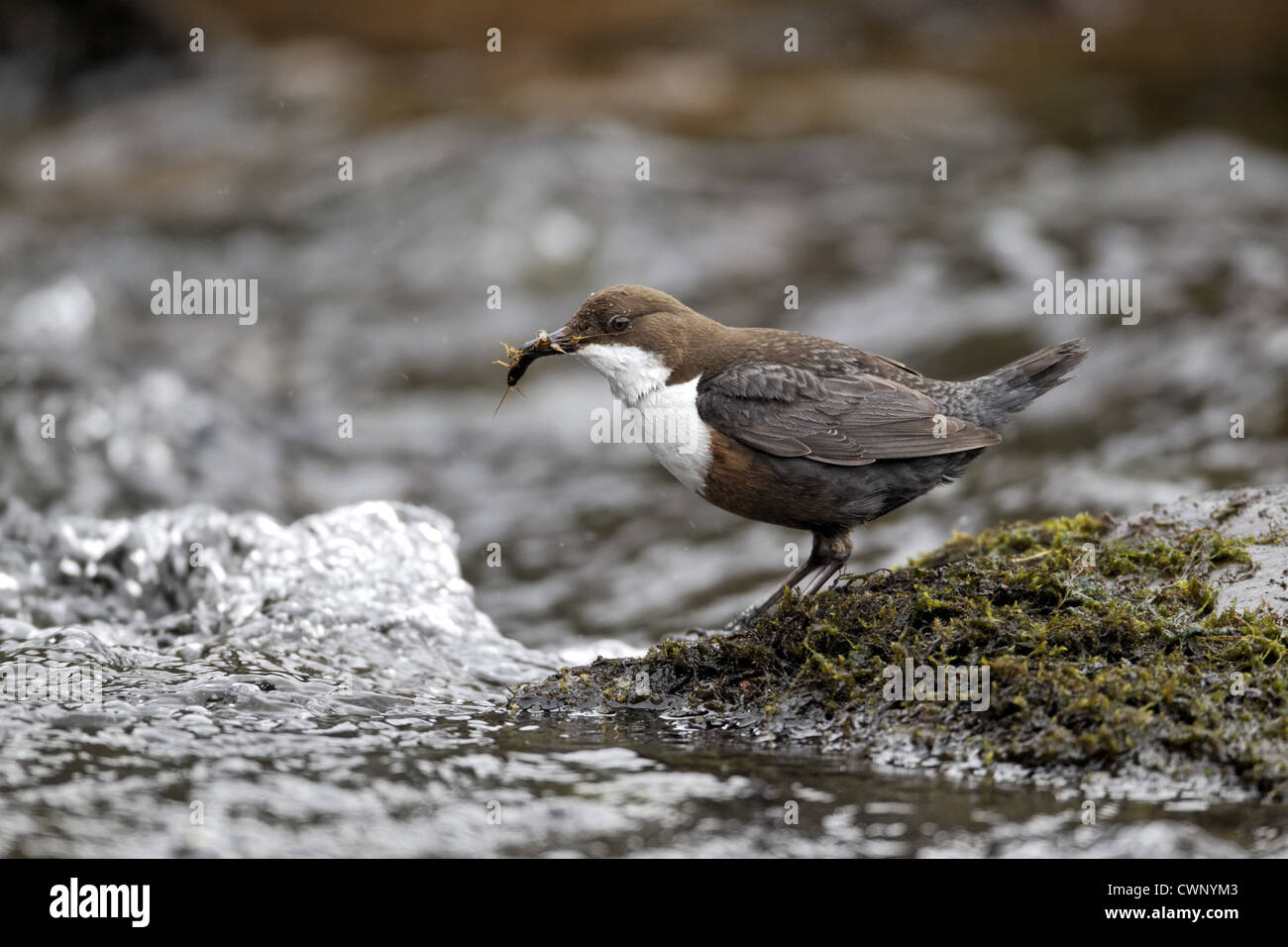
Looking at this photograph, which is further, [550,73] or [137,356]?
[550,73]

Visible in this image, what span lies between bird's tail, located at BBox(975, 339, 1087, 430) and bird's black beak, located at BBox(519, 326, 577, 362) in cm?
172

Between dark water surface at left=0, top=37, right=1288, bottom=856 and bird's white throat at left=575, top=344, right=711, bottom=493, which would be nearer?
dark water surface at left=0, top=37, right=1288, bottom=856

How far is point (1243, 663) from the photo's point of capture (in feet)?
12.1

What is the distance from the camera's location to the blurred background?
7805mm

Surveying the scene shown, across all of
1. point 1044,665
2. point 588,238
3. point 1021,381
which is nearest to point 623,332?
point 1021,381

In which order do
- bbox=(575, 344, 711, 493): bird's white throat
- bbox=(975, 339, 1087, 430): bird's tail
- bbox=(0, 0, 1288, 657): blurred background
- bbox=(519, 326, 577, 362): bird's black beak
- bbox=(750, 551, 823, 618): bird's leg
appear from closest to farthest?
Result: bbox=(750, 551, 823, 618): bird's leg
bbox=(575, 344, 711, 493): bird's white throat
bbox=(975, 339, 1087, 430): bird's tail
bbox=(519, 326, 577, 362): bird's black beak
bbox=(0, 0, 1288, 657): blurred background

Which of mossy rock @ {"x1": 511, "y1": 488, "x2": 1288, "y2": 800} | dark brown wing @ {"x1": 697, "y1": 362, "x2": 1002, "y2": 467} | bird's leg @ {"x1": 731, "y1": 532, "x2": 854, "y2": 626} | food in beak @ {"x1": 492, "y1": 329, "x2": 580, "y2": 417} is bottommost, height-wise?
mossy rock @ {"x1": 511, "y1": 488, "x2": 1288, "y2": 800}

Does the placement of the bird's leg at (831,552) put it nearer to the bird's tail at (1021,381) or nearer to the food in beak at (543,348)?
the bird's tail at (1021,381)

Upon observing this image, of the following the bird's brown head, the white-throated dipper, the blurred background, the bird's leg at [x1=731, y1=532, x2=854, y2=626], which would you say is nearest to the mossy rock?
the bird's leg at [x1=731, y1=532, x2=854, y2=626]

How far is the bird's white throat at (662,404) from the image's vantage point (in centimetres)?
481

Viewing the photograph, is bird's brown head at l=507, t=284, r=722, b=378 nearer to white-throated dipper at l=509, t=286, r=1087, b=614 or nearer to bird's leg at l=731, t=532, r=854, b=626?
white-throated dipper at l=509, t=286, r=1087, b=614
